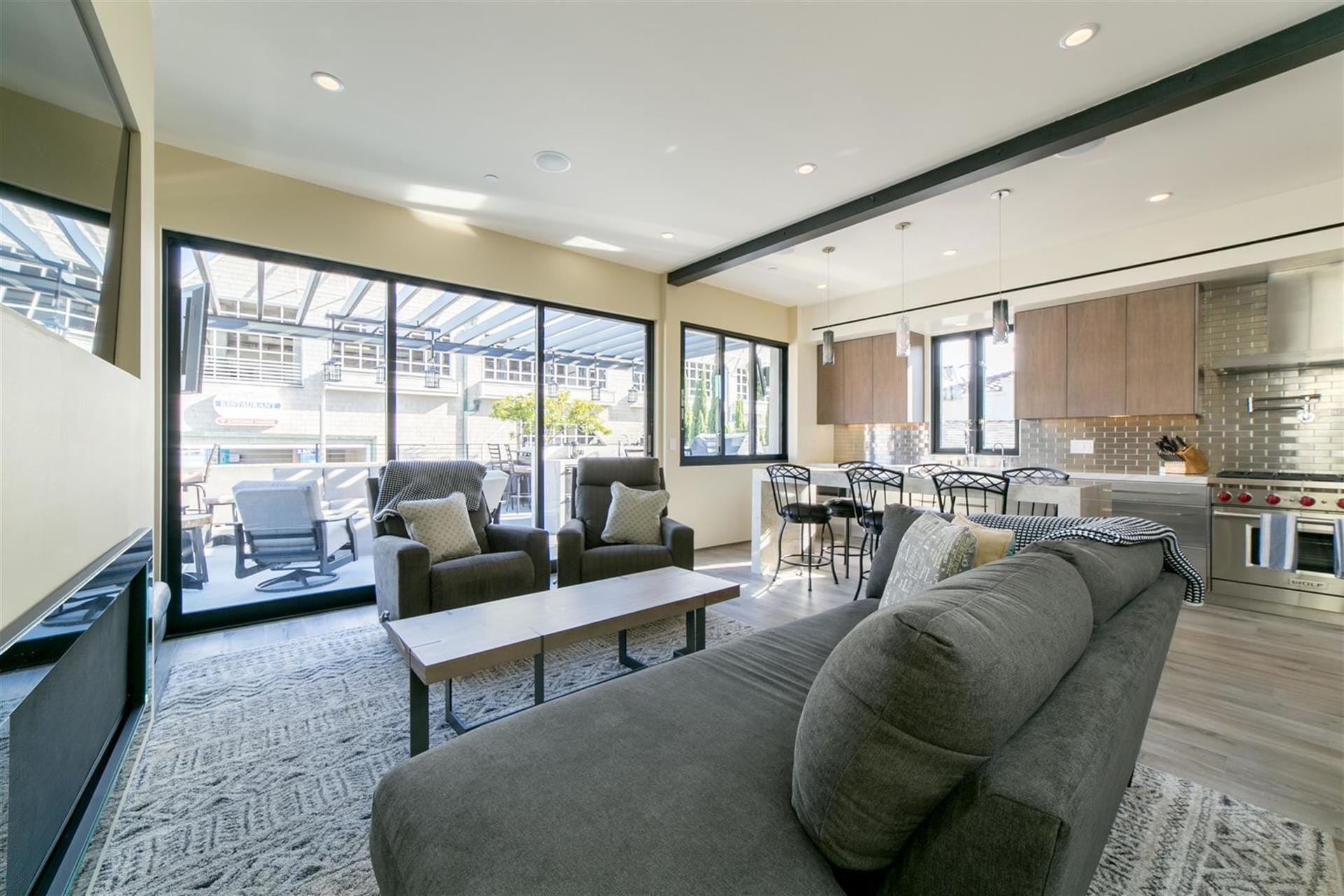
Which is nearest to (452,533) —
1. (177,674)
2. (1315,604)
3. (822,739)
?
(177,674)

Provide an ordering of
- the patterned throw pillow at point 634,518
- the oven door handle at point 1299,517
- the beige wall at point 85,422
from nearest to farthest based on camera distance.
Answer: the beige wall at point 85,422
the oven door handle at point 1299,517
the patterned throw pillow at point 634,518

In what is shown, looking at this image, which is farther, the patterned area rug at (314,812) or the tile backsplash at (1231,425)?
the tile backsplash at (1231,425)

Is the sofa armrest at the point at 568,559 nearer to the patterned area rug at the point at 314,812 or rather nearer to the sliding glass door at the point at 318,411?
the patterned area rug at the point at 314,812

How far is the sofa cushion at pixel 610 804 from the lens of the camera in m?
0.81

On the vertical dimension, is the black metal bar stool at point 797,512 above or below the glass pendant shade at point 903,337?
below

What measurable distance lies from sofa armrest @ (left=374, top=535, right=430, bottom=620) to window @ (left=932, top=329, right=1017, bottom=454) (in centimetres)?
488

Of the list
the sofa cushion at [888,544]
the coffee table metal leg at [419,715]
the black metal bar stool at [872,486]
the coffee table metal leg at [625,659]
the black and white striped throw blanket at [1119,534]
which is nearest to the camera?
the black and white striped throw blanket at [1119,534]

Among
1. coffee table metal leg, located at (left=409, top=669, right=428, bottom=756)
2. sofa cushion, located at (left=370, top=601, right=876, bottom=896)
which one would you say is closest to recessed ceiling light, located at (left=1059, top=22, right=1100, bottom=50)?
sofa cushion, located at (left=370, top=601, right=876, bottom=896)

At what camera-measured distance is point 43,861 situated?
1.18 metres

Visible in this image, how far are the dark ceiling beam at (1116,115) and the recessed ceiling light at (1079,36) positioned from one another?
0.54 metres

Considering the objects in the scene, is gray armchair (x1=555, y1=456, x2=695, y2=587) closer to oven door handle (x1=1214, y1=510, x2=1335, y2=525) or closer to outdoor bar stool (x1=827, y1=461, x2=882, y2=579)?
outdoor bar stool (x1=827, y1=461, x2=882, y2=579)

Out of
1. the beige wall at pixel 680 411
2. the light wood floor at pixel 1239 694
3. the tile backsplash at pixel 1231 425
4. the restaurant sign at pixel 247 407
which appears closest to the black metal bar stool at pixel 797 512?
the light wood floor at pixel 1239 694

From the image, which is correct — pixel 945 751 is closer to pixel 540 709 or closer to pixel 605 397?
pixel 540 709

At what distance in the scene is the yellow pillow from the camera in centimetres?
183
